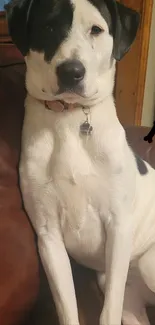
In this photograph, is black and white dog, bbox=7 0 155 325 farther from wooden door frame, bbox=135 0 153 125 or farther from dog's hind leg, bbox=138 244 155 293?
wooden door frame, bbox=135 0 153 125

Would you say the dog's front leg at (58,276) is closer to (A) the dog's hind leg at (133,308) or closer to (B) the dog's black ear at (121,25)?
(A) the dog's hind leg at (133,308)

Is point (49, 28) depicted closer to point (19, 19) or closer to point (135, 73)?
point (19, 19)

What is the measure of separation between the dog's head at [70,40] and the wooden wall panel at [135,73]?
105cm

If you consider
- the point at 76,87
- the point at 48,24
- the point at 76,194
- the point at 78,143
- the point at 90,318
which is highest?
the point at 48,24

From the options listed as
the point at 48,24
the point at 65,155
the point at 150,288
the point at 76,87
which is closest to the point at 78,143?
the point at 65,155

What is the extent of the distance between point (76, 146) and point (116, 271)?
34 centimetres

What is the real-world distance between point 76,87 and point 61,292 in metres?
0.54

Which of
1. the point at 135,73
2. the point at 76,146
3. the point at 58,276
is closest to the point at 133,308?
the point at 58,276

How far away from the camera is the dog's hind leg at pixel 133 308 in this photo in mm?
1375

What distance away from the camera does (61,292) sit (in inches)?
49.5

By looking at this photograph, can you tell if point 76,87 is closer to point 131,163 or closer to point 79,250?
point 131,163

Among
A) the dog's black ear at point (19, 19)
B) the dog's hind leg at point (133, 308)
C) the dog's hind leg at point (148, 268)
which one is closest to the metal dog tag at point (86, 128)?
the dog's black ear at point (19, 19)

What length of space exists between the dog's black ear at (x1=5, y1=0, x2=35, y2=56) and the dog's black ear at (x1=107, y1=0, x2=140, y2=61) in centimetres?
20

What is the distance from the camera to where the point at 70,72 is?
1063mm
